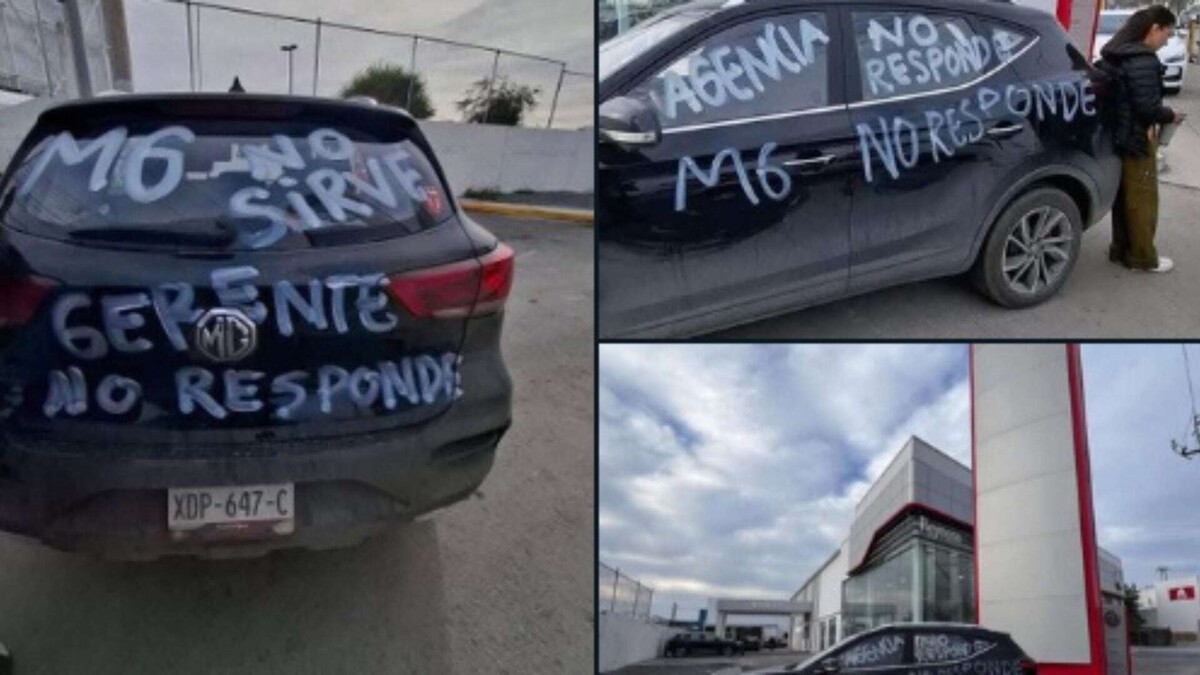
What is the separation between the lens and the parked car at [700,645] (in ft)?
15.9

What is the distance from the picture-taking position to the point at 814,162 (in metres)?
4.04

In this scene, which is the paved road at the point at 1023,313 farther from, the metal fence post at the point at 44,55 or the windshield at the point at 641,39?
the metal fence post at the point at 44,55

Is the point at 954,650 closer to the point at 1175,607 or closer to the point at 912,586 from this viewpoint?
the point at 912,586

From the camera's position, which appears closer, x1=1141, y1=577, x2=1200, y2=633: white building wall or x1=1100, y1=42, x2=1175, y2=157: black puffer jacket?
x1=1100, y1=42, x2=1175, y2=157: black puffer jacket

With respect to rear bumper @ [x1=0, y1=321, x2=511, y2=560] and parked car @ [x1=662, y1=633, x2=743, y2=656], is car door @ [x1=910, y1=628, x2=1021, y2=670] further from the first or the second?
rear bumper @ [x1=0, y1=321, x2=511, y2=560]

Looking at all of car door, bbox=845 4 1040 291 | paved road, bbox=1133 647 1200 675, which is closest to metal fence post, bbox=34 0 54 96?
car door, bbox=845 4 1040 291

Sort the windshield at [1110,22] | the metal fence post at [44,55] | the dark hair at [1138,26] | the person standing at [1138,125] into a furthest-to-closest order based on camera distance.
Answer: the windshield at [1110,22] → the metal fence post at [44,55] → the dark hair at [1138,26] → the person standing at [1138,125]

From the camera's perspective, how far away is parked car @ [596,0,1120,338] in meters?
3.80

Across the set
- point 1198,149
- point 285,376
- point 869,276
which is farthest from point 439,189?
point 1198,149

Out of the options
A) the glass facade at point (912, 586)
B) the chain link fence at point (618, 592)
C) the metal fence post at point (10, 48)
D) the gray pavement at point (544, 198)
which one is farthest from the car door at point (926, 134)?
the metal fence post at point (10, 48)

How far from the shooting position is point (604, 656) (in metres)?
3.48

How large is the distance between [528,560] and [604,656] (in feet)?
1.53

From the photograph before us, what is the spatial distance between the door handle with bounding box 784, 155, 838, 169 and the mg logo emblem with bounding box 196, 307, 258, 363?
2.31 meters

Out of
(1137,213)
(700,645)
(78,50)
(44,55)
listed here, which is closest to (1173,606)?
(1137,213)
